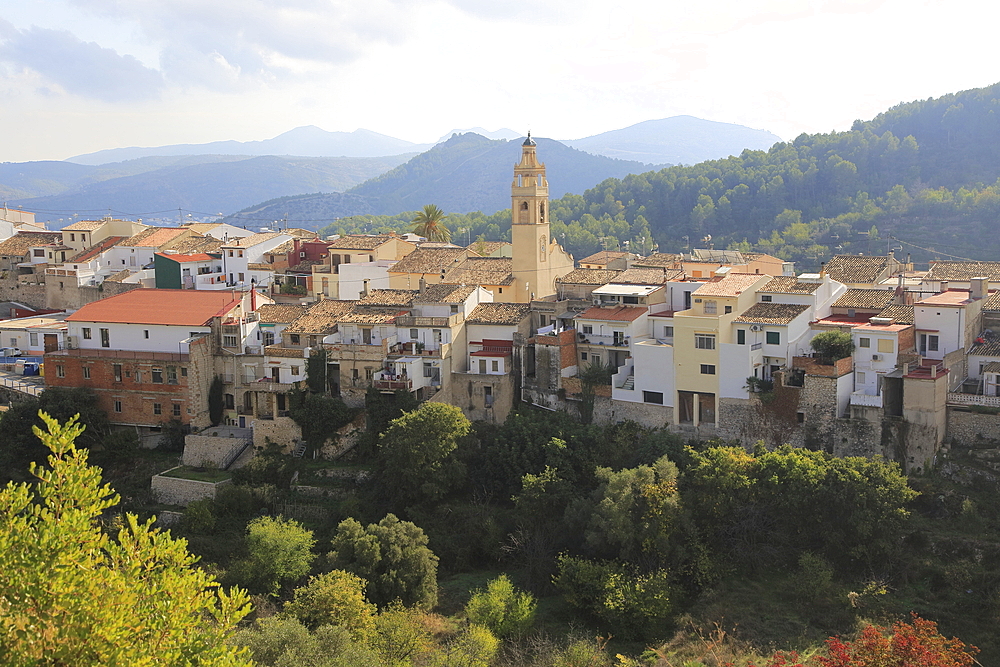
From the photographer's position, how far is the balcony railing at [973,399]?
109 ft

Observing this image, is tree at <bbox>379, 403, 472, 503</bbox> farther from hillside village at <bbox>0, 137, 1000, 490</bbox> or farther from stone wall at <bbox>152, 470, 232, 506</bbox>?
stone wall at <bbox>152, 470, 232, 506</bbox>

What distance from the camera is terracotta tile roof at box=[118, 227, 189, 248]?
60200mm

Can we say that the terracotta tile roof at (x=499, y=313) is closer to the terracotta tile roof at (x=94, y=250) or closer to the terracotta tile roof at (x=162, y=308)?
the terracotta tile roof at (x=162, y=308)

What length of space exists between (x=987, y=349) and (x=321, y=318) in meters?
25.0

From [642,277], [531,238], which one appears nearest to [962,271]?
[642,277]

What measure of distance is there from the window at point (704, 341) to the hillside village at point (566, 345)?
2.6 inches

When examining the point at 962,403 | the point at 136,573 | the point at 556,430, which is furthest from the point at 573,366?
the point at 136,573

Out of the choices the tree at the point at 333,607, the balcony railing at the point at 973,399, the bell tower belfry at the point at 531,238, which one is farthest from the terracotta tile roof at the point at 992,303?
the tree at the point at 333,607

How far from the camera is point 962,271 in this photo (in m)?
41.4

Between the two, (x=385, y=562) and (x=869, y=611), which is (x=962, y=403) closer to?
(x=869, y=611)

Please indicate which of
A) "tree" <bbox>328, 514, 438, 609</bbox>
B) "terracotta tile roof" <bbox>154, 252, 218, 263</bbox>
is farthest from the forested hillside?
"tree" <bbox>328, 514, 438, 609</bbox>

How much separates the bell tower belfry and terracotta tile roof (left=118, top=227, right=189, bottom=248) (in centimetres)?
2438

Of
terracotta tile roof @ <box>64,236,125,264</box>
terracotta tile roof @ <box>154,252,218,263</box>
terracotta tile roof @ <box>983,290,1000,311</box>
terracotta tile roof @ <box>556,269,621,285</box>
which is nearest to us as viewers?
terracotta tile roof @ <box>983,290,1000,311</box>

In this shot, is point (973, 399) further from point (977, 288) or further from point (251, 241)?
point (251, 241)
